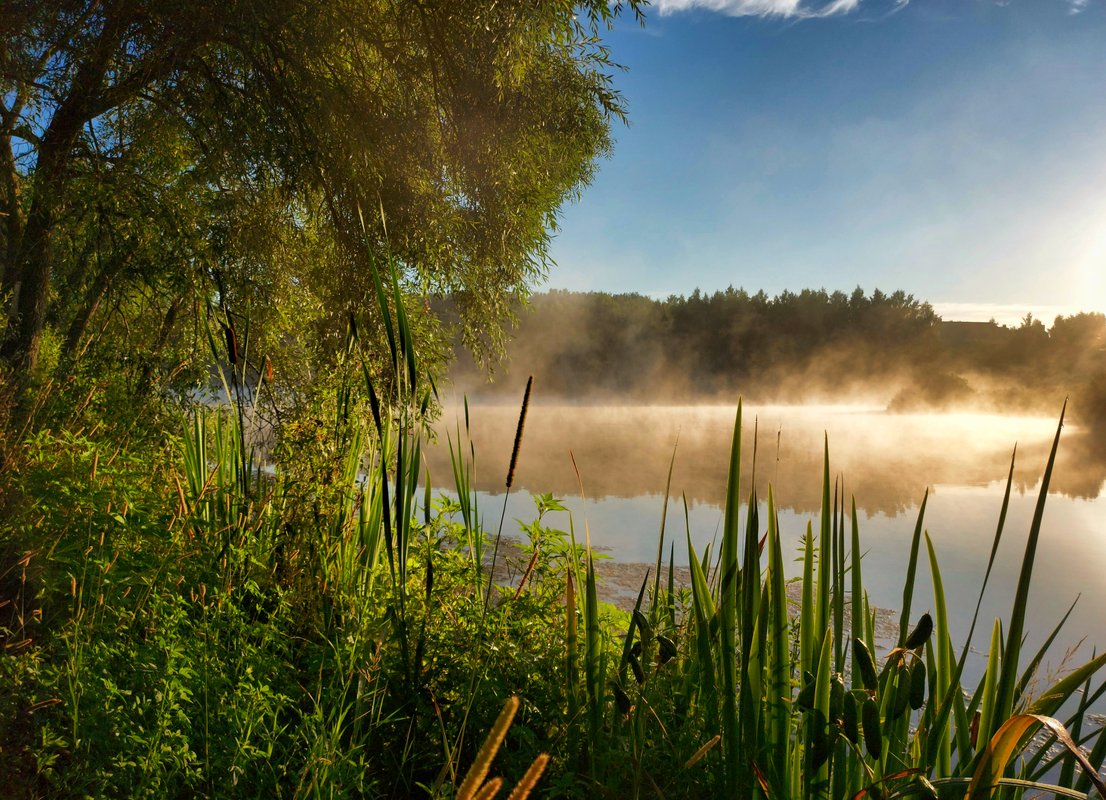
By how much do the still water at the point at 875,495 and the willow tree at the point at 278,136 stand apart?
2274 millimetres

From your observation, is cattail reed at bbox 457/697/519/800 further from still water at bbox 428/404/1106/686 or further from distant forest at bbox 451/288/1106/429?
distant forest at bbox 451/288/1106/429

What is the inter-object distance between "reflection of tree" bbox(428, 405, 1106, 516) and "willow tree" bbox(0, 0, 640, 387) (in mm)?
2286

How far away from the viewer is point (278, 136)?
6.00 meters

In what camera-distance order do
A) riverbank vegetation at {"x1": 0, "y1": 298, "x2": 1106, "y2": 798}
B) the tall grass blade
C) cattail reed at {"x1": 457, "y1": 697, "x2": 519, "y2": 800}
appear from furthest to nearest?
riverbank vegetation at {"x1": 0, "y1": 298, "x2": 1106, "y2": 798} < the tall grass blade < cattail reed at {"x1": 457, "y1": 697, "x2": 519, "y2": 800}

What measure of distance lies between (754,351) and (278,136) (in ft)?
121

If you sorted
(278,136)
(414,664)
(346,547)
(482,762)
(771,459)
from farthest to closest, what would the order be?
(771,459)
(278,136)
(346,547)
(414,664)
(482,762)

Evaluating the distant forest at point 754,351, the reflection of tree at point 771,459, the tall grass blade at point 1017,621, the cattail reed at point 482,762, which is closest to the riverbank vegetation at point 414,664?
the tall grass blade at point 1017,621

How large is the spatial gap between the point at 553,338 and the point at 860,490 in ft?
86.5

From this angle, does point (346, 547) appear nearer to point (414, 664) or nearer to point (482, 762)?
point (414, 664)

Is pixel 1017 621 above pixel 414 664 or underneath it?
above

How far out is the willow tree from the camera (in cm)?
589

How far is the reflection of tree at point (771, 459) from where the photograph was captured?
43.3ft

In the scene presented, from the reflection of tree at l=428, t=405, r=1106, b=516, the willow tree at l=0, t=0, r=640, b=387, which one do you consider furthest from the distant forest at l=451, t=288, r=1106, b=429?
the willow tree at l=0, t=0, r=640, b=387

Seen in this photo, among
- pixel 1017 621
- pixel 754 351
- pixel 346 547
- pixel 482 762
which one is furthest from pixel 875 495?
pixel 754 351
